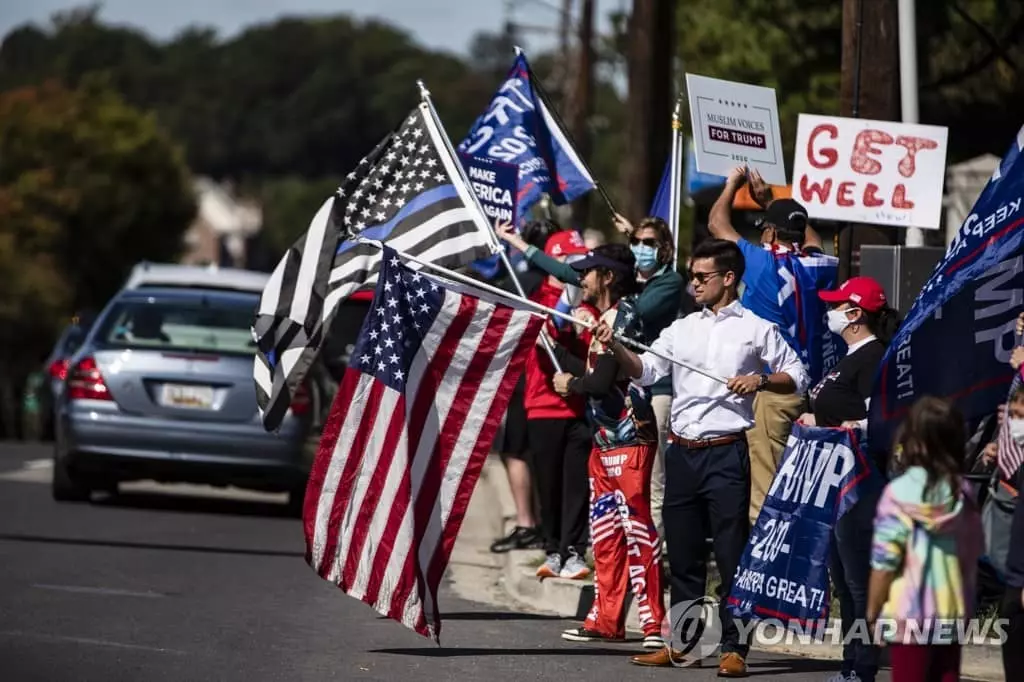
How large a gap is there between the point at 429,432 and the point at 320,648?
3.59 feet

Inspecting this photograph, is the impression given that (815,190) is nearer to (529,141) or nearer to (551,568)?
(529,141)

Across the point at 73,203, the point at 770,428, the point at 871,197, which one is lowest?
the point at 73,203

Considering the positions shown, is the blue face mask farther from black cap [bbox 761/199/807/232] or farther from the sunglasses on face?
the sunglasses on face

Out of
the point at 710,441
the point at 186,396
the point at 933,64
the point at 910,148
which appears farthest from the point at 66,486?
the point at 933,64

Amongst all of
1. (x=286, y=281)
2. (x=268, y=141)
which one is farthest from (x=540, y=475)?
(x=268, y=141)

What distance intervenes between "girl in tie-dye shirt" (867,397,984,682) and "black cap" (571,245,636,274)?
320 centimetres

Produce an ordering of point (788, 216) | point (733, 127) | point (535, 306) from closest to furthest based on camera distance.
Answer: point (535, 306) → point (788, 216) → point (733, 127)

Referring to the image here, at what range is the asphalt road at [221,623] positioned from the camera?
Result: 878 cm

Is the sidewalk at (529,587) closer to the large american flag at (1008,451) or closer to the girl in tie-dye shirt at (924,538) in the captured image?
the large american flag at (1008,451)

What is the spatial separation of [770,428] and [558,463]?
144 cm

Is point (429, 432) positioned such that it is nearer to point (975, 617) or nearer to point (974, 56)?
point (975, 617)

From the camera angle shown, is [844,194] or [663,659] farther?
[844,194]

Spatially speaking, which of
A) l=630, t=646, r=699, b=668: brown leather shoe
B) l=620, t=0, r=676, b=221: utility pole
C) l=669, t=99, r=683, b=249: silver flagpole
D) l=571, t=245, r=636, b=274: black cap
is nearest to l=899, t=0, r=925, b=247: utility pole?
l=669, t=99, r=683, b=249: silver flagpole

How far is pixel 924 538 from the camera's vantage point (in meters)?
6.62
